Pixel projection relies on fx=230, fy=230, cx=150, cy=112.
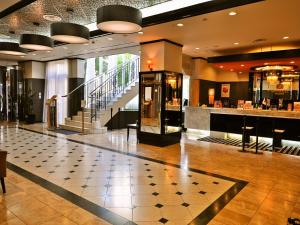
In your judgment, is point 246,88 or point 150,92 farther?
point 246,88

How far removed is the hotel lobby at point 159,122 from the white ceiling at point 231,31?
40 millimetres

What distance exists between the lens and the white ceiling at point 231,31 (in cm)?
505

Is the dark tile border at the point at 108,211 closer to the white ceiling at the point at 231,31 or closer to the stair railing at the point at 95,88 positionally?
the white ceiling at the point at 231,31

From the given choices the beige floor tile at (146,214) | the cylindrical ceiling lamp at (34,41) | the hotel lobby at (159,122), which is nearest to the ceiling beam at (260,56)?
the hotel lobby at (159,122)

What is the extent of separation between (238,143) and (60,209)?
22.2ft

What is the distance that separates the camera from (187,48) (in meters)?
9.05

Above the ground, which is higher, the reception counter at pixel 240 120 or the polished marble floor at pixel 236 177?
the reception counter at pixel 240 120

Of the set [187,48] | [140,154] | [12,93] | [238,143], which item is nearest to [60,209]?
[140,154]

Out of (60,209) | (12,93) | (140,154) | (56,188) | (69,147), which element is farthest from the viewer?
(12,93)

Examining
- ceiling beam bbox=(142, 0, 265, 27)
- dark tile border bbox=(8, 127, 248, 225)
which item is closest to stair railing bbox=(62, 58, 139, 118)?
ceiling beam bbox=(142, 0, 265, 27)

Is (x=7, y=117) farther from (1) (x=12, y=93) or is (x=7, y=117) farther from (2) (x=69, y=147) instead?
(2) (x=69, y=147)

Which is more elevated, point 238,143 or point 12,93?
point 12,93

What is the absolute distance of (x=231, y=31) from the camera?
6.68 meters

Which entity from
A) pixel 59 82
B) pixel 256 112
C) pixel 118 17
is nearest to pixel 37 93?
pixel 59 82
